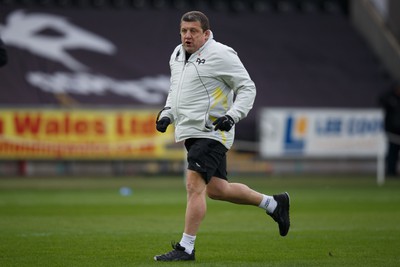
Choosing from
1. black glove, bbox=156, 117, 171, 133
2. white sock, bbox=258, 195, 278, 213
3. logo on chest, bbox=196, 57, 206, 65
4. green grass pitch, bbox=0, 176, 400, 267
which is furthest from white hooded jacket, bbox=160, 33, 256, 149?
green grass pitch, bbox=0, 176, 400, 267

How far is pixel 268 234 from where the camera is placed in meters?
10.8

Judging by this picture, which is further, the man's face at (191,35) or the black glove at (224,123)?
the man's face at (191,35)

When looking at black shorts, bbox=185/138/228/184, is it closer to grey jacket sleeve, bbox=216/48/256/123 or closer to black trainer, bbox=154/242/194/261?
grey jacket sleeve, bbox=216/48/256/123

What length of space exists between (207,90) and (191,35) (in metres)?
0.51

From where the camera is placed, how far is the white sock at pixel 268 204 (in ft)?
29.2

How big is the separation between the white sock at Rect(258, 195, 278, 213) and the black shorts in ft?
2.26

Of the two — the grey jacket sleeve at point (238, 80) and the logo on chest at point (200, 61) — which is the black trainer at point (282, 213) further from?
the logo on chest at point (200, 61)

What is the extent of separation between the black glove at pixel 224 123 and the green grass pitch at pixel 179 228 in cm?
117

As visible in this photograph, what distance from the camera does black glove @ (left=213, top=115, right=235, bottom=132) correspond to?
26.6 feet

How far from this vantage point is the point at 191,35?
8328 mm

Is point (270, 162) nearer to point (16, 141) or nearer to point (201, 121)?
point (16, 141)

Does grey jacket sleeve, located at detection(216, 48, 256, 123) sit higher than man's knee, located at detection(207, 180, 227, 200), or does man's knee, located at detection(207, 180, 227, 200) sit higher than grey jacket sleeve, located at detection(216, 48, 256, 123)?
grey jacket sleeve, located at detection(216, 48, 256, 123)

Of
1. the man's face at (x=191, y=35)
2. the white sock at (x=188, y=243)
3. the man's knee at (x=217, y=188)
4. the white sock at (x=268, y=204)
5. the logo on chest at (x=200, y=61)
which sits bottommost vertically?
the white sock at (x=188, y=243)

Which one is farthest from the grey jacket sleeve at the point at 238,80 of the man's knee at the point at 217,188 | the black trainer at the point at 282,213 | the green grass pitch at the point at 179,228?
the green grass pitch at the point at 179,228
